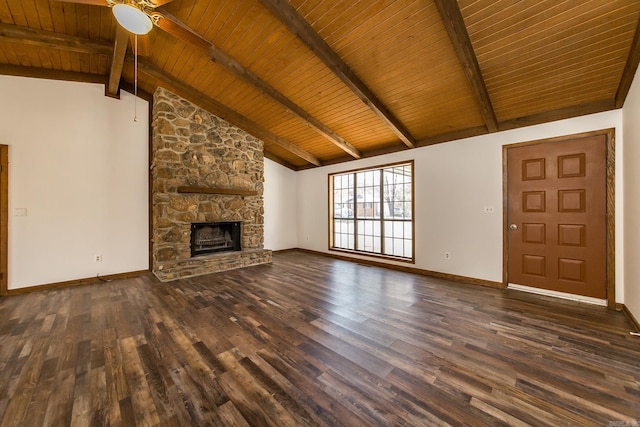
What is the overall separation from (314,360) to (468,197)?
3.53 meters

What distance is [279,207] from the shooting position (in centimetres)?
683

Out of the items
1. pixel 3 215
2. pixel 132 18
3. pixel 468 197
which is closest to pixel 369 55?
pixel 132 18

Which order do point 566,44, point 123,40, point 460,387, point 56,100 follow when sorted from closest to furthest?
point 460,387 < point 566,44 < point 123,40 < point 56,100

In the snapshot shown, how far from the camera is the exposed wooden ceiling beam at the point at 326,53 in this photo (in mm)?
2541

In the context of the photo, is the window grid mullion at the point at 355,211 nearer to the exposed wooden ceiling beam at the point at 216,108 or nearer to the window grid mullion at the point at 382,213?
the window grid mullion at the point at 382,213

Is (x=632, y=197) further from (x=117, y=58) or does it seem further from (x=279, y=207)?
(x=117, y=58)

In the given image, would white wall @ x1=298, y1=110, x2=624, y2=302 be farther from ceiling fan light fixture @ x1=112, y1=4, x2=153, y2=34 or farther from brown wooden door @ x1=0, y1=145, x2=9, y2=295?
brown wooden door @ x1=0, y1=145, x2=9, y2=295

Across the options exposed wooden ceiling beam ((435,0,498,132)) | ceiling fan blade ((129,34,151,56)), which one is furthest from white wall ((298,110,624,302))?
ceiling fan blade ((129,34,151,56))

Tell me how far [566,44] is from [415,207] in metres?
2.79

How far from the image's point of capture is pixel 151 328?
244cm

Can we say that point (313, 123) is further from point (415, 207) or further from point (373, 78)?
point (415, 207)

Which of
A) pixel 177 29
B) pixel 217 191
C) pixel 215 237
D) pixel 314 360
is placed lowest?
pixel 314 360

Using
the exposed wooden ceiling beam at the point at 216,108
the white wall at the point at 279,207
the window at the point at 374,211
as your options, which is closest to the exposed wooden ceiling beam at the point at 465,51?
the window at the point at 374,211

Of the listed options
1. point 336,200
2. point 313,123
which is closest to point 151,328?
point 313,123
